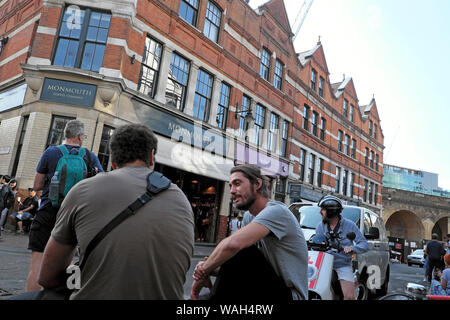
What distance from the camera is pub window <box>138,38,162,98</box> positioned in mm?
12297

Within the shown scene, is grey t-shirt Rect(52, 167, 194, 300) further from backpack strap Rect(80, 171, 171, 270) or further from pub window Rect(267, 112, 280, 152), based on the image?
pub window Rect(267, 112, 280, 152)

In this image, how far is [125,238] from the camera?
135 cm

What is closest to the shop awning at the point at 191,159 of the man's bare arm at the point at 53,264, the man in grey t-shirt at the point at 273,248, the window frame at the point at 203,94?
the window frame at the point at 203,94

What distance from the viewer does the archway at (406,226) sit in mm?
40375

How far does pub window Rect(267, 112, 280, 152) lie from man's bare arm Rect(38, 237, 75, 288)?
1802 centimetres

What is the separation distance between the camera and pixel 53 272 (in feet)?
4.86

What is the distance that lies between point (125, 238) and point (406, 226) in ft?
163

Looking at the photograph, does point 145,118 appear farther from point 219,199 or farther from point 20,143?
point 219,199

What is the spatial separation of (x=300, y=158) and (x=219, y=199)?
340 inches

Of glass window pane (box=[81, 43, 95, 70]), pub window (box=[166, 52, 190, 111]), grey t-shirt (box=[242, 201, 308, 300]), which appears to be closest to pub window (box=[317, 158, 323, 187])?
pub window (box=[166, 52, 190, 111])

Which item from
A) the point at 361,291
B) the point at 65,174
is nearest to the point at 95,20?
the point at 65,174

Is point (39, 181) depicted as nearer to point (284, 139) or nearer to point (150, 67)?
point (150, 67)
